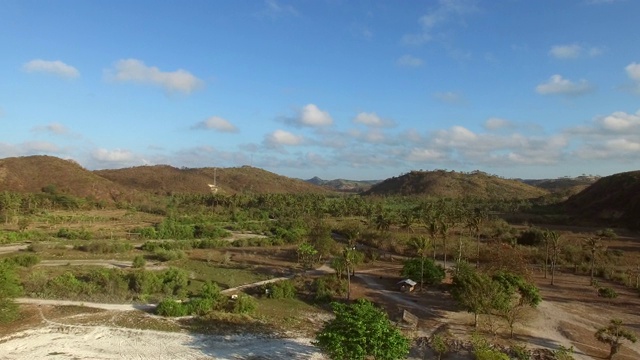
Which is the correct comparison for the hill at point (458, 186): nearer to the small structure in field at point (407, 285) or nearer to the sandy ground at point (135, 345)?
the small structure in field at point (407, 285)

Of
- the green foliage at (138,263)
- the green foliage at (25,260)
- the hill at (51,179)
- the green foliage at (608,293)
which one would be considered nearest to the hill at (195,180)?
the hill at (51,179)

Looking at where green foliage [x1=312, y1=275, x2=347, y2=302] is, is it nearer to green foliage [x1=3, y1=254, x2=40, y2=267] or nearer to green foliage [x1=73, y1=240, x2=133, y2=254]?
green foliage [x1=3, y1=254, x2=40, y2=267]

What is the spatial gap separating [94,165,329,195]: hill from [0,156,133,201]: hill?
22834 mm

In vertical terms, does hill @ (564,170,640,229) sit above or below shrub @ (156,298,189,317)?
above

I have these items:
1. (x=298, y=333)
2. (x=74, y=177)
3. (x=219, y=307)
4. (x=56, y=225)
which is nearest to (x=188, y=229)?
(x=56, y=225)

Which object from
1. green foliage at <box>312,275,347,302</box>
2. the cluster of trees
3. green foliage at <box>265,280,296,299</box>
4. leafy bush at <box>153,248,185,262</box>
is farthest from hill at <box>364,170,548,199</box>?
green foliage at <box>265,280,296,299</box>

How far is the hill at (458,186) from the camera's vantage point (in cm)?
15675

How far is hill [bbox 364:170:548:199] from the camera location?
15675 cm

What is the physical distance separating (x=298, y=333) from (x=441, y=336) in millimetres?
8094

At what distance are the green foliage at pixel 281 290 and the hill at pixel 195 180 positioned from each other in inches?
4510

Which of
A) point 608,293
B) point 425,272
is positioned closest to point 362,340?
point 425,272

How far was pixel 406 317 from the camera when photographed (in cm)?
2867

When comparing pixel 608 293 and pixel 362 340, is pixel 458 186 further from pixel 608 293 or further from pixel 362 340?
pixel 362 340

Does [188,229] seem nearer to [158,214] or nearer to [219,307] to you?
[158,214]
